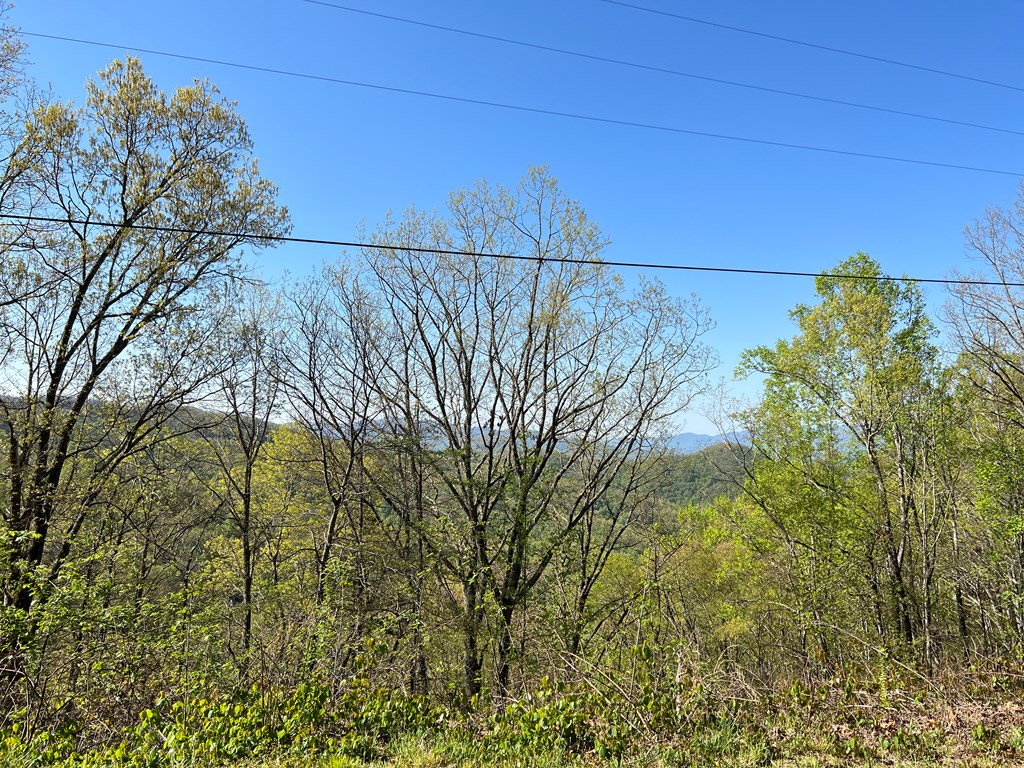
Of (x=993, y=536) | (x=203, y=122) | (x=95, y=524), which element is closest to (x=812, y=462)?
(x=993, y=536)

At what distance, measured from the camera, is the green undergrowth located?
4.04 m

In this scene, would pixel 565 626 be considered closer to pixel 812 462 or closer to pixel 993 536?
pixel 812 462

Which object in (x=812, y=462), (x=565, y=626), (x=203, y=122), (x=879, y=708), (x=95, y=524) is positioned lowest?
(x=565, y=626)

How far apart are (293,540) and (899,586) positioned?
1690 centimetres

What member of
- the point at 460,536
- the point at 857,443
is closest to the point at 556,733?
the point at 460,536

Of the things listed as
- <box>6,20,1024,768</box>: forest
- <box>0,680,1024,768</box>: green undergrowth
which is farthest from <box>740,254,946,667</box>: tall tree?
<box>0,680,1024,768</box>: green undergrowth

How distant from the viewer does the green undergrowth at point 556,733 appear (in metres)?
4.04

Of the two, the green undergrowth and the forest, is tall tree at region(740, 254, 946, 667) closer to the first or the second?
the forest

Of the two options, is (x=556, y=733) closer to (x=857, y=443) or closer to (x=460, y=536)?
(x=460, y=536)

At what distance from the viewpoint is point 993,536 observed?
457 inches

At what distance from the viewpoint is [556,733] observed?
445 centimetres

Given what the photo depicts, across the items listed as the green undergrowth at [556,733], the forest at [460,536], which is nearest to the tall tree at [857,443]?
the forest at [460,536]

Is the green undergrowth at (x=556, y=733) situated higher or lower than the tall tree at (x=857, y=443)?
lower

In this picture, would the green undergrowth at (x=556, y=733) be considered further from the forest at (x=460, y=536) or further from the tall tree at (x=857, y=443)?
the tall tree at (x=857, y=443)
